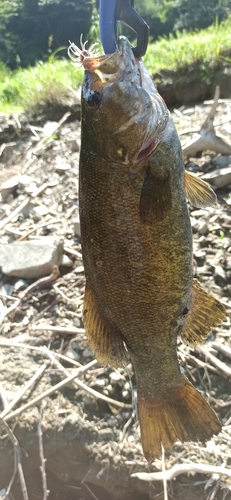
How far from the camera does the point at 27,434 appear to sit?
79.0 inches

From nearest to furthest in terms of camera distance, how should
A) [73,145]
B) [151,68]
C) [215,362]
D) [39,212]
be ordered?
[215,362], [39,212], [73,145], [151,68]

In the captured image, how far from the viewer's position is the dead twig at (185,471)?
5.42 ft

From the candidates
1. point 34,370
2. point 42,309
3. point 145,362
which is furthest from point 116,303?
point 42,309

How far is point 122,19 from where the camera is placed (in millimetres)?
1191

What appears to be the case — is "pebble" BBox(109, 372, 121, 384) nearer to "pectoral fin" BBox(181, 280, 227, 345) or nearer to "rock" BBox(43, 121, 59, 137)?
"pectoral fin" BBox(181, 280, 227, 345)

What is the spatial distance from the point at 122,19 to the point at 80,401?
5.27 feet

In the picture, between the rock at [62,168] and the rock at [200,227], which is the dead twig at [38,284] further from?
the rock at [62,168]

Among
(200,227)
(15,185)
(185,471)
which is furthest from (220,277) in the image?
(15,185)

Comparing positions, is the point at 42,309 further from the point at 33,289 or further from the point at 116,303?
the point at 116,303

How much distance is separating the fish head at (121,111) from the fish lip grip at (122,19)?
0.05 m

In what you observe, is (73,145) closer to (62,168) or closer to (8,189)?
(62,168)

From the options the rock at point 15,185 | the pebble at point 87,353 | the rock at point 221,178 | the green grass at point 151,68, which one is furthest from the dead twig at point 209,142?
the green grass at point 151,68

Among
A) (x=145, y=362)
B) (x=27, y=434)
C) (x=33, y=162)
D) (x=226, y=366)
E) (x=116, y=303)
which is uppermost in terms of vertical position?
(x=116, y=303)

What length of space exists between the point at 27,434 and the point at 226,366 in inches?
38.2
